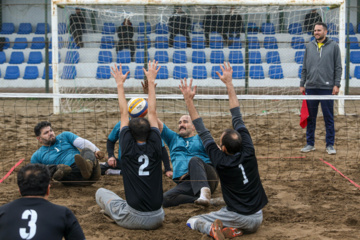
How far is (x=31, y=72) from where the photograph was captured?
17516 mm

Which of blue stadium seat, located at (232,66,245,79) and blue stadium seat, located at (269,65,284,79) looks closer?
blue stadium seat, located at (232,66,245,79)

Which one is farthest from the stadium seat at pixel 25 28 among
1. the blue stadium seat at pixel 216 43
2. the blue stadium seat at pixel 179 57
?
the blue stadium seat at pixel 216 43

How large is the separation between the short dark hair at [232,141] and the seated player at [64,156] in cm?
228

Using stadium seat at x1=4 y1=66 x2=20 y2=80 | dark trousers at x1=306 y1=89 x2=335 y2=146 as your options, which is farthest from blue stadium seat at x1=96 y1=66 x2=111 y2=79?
dark trousers at x1=306 y1=89 x2=335 y2=146

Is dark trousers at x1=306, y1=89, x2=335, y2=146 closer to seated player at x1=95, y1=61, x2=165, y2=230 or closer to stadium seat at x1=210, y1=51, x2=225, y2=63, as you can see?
seated player at x1=95, y1=61, x2=165, y2=230

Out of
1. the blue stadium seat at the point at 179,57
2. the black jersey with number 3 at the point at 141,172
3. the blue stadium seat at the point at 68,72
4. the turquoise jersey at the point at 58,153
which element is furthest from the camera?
the blue stadium seat at the point at 179,57

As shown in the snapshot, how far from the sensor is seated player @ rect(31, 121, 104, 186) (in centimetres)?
602

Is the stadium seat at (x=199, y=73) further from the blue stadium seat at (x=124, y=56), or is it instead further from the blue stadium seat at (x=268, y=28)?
the blue stadium seat at (x=268, y=28)

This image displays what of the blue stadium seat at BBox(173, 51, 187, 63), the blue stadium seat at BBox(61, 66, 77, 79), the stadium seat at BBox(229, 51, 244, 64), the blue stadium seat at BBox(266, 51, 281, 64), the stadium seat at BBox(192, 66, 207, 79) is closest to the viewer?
the blue stadium seat at BBox(61, 66, 77, 79)

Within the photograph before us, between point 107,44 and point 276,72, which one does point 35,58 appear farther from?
point 276,72

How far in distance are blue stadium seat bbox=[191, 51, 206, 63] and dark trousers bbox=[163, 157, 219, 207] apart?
11514 mm

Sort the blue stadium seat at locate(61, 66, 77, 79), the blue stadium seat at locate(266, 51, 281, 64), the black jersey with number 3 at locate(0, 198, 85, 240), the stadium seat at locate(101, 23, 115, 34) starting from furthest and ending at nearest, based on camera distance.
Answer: the stadium seat at locate(101, 23, 115, 34) < the blue stadium seat at locate(266, 51, 281, 64) < the blue stadium seat at locate(61, 66, 77, 79) < the black jersey with number 3 at locate(0, 198, 85, 240)

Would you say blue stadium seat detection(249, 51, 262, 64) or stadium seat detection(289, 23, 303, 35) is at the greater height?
stadium seat detection(289, 23, 303, 35)

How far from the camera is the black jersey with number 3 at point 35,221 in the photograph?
2939 millimetres
